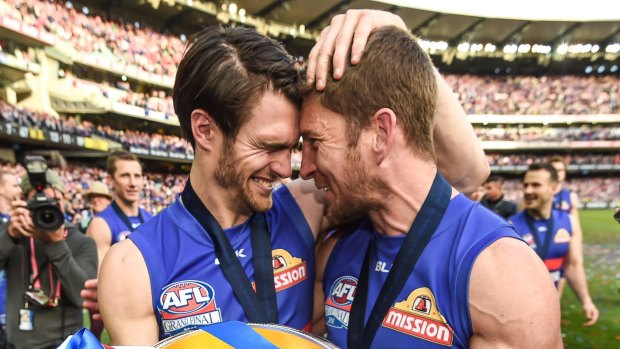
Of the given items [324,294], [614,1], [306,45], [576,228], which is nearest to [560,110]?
[614,1]

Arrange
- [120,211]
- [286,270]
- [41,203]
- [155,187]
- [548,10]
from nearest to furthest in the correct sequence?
[286,270] → [41,203] → [120,211] → [155,187] → [548,10]

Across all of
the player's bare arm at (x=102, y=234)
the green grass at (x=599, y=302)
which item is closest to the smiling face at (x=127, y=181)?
the player's bare arm at (x=102, y=234)

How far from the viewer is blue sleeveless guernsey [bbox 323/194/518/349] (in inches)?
60.1

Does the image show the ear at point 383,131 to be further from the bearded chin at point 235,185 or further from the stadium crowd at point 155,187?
the stadium crowd at point 155,187

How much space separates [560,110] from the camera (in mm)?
40094

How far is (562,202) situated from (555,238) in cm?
107

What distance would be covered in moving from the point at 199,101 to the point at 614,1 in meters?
43.8

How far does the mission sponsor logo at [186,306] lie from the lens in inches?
68.7

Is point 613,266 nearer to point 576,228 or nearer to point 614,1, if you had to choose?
point 576,228

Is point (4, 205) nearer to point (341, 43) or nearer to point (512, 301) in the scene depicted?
point (341, 43)

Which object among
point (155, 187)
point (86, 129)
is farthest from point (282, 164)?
point (155, 187)

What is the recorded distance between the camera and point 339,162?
1783mm

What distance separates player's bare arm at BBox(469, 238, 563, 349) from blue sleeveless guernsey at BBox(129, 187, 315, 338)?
0.69 metres

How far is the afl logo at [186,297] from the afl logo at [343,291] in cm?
43
